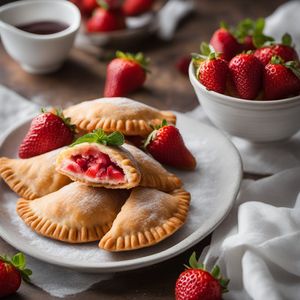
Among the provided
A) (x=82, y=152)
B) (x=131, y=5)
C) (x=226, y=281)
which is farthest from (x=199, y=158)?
(x=131, y=5)

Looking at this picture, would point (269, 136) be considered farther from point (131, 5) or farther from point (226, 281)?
point (131, 5)

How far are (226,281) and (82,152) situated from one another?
0.54 m

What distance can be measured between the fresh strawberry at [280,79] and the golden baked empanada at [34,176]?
69 centimetres

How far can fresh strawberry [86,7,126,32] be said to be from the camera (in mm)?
2869

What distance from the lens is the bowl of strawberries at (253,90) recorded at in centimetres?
197

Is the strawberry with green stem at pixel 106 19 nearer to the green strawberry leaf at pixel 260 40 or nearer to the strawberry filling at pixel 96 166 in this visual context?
the green strawberry leaf at pixel 260 40

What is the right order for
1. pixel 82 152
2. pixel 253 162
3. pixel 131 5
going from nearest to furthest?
pixel 82 152, pixel 253 162, pixel 131 5

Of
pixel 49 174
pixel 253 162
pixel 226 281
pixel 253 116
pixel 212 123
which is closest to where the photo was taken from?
pixel 226 281

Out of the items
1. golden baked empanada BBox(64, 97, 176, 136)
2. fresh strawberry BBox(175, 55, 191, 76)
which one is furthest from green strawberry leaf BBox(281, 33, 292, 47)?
fresh strawberry BBox(175, 55, 191, 76)

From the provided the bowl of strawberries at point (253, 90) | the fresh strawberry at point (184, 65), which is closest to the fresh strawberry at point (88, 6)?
the fresh strawberry at point (184, 65)

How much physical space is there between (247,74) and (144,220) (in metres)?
0.61

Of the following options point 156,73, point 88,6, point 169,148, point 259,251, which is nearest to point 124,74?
point 156,73

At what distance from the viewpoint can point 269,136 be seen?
2.11m

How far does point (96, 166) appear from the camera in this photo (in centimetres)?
173
